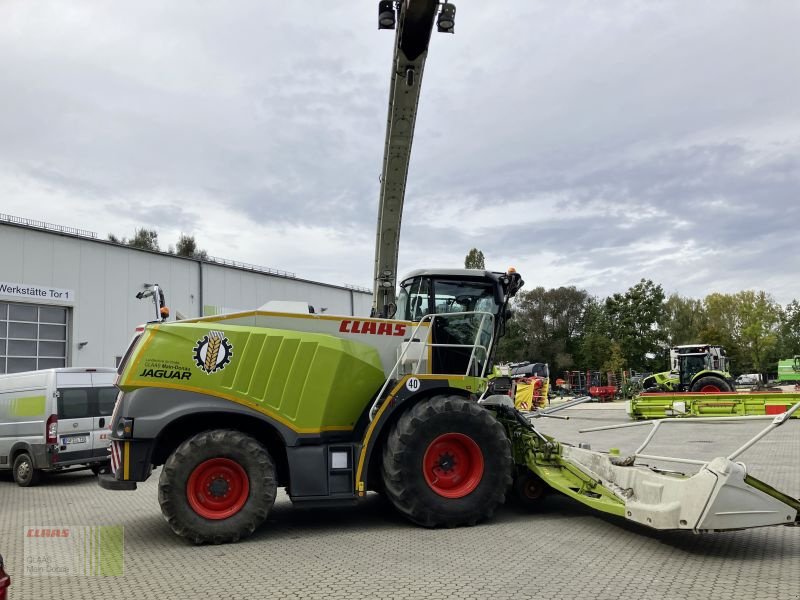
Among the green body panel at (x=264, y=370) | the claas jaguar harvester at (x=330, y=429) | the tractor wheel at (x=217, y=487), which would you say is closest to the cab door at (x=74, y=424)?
the claas jaguar harvester at (x=330, y=429)

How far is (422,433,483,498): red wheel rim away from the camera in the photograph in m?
7.14

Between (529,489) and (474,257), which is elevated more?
(474,257)

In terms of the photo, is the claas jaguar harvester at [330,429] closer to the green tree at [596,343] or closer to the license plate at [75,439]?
the license plate at [75,439]

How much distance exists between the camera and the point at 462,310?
8.19 metres

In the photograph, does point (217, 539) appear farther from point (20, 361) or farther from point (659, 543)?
point (20, 361)

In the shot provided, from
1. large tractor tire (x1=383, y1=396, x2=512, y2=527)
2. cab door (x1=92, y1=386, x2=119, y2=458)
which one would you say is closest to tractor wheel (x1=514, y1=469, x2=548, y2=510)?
large tractor tire (x1=383, y1=396, x2=512, y2=527)

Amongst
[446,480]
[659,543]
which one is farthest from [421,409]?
[659,543]

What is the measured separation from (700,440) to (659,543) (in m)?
11.5

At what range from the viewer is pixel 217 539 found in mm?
6605

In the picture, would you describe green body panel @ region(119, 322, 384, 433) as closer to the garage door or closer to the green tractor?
the garage door

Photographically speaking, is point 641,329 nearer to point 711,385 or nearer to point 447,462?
point 711,385

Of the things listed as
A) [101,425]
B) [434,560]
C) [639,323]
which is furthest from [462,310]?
[639,323]

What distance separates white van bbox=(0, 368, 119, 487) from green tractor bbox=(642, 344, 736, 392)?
21.6 meters

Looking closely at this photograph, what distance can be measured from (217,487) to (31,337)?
21.5 metres
